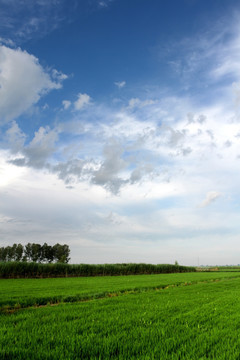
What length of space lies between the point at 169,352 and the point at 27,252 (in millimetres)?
123886

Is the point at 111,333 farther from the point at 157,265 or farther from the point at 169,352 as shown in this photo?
the point at 157,265

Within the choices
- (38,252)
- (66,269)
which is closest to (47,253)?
(38,252)

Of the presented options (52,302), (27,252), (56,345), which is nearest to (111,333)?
(56,345)

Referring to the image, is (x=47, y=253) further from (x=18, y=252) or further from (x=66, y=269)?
(x=66, y=269)

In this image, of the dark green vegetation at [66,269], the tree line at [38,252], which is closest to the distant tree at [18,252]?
the tree line at [38,252]

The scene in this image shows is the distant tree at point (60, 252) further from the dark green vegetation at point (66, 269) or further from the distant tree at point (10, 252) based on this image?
the dark green vegetation at point (66, 269)

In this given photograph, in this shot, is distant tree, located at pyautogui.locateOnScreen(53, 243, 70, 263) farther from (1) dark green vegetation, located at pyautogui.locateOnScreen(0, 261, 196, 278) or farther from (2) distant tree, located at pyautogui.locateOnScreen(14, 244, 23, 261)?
(1) dark green vegetation, located at pyautogui.locateOnScreen(0, 261, 196, 278)

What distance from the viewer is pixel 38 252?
11438cm

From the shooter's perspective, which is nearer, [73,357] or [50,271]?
[73,357]

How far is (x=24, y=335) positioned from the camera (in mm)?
6242

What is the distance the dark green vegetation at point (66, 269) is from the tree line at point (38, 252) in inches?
2088

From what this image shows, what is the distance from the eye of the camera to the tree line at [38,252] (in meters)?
114

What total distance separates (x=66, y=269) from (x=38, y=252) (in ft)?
217

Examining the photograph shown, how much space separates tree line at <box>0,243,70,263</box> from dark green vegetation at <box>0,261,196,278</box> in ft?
174
